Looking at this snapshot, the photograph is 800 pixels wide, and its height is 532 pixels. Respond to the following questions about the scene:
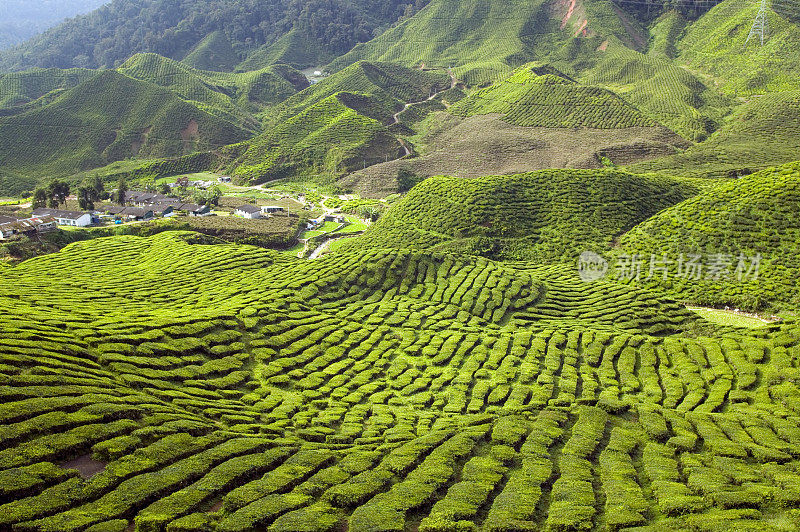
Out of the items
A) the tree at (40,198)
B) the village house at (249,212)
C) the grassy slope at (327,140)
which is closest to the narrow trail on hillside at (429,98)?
the grassy slope at (327,140)

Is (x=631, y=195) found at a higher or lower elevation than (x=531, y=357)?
higher

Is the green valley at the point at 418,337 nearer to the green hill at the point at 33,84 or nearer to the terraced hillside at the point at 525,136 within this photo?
the terraced hillside at the point at 525,136

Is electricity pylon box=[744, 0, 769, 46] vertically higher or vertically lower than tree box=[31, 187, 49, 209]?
→ higher

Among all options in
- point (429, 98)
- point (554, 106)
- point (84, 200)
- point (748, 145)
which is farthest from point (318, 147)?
point (748, 145)

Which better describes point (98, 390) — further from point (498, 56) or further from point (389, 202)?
point (498, 56)

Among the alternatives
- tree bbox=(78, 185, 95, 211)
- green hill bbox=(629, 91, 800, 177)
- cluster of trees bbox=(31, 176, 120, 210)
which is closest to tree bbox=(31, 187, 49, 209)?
cluster of trees bbox=(31, 176, 120, 210)

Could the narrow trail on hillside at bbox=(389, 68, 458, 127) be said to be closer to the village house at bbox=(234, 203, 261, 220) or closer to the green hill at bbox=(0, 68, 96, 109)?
the village house at bbox=(234, 203, 261, 220)

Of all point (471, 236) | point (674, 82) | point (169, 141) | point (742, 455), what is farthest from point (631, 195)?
point (169, 141)
